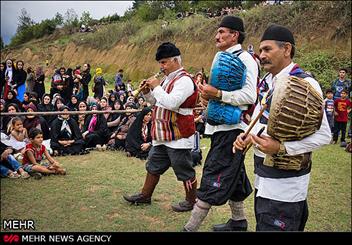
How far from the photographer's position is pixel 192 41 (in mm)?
21375

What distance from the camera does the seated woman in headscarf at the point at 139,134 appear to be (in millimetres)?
7174

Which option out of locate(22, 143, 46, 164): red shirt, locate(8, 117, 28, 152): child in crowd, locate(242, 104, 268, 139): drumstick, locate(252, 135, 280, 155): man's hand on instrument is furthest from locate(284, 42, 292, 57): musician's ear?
locate(8, 117, 28, 152): child in crowd

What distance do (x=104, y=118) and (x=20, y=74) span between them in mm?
4505

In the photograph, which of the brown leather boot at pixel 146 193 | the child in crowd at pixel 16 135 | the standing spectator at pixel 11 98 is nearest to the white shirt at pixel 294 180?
the brown leather boot at pixel 146 193

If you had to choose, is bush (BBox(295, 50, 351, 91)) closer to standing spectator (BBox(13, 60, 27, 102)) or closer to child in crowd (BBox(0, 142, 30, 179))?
standing spectator (BBox(13, 60, 27, 102))

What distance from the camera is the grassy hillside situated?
1513cm

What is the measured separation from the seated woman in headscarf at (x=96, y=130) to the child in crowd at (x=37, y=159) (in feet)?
5.64

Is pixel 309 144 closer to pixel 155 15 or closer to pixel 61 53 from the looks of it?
pixel 61 53

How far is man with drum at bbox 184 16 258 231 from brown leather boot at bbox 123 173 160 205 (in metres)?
0.99

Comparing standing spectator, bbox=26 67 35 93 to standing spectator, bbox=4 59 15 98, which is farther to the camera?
standing spectator, bbox=26 67 35 93

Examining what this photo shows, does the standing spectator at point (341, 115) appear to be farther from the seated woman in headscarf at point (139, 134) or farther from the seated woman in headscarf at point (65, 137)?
the seated woman in headscarf at point (65, 137)

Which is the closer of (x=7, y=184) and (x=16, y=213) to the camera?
(x=16, y=213)

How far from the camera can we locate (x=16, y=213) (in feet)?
13.5

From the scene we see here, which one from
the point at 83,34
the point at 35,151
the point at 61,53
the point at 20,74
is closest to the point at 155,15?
the point at 83,34
